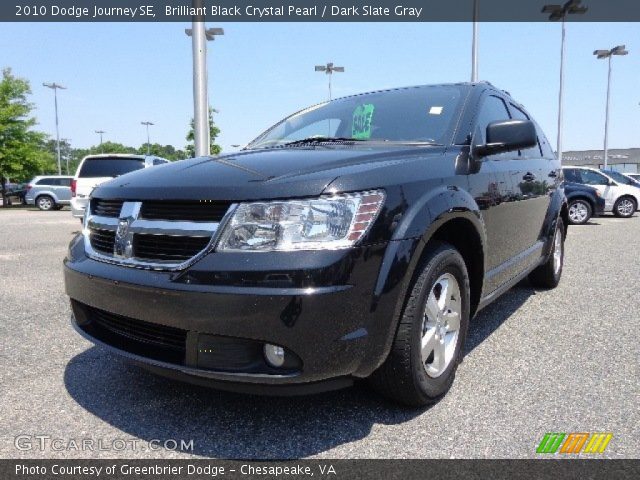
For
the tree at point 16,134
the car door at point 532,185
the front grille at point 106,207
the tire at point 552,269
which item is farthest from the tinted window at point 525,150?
the tree at point 16,134

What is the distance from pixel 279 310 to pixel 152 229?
680mm

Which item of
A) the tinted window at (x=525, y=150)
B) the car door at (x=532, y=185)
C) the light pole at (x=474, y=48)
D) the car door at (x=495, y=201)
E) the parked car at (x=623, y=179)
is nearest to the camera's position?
the car door at (x=495, y=201)

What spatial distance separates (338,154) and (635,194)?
16.1 metres

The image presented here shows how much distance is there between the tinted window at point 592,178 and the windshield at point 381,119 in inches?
508

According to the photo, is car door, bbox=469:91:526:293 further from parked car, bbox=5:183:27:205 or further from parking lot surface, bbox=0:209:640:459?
parked car, bbox=5:183:27:205

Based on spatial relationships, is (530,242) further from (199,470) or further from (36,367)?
(36,367)

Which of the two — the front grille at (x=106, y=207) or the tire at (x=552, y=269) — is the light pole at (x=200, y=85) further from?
the front grille at (x=106, y=207)

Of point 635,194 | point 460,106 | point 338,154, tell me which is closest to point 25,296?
point 338,154

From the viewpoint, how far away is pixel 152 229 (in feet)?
6.78

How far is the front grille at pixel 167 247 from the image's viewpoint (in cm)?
195

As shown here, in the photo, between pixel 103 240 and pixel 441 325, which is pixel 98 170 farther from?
pixel 441 325

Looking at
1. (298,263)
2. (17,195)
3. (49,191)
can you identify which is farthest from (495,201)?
(17,195)

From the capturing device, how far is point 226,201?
1.93 meters

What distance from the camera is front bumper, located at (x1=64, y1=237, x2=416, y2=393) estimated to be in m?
1.81
